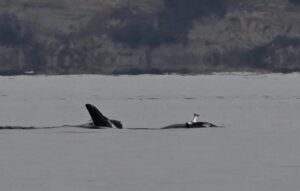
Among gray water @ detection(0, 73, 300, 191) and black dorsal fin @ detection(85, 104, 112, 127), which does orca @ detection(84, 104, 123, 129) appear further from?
gray water @ detection(0, 73, 300, 191)

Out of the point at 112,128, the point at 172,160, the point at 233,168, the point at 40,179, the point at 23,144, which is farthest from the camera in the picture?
the point at 112,128

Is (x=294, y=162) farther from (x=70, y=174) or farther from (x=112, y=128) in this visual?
(x=112, y=128)

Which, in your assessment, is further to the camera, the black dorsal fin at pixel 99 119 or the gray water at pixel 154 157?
the black dorsal fin at pixel 99 119

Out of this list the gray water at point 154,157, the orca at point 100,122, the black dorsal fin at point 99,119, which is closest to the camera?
the gray water at point 154,157

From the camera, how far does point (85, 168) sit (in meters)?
46.8

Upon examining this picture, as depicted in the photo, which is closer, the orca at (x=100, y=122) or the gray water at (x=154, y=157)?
the gray water at (x=154, y=157)

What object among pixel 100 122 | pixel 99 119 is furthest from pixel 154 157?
pixel 100 122

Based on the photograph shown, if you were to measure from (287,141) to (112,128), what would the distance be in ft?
36.2

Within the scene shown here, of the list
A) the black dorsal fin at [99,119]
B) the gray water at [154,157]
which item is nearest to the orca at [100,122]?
the black dorsal fin at [99,119]

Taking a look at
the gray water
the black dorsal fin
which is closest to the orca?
the black dorsal fin

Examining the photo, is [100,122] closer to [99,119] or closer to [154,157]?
[99,119]

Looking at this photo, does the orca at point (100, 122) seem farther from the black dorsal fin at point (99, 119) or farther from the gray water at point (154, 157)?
the gray water at point (154, 157)

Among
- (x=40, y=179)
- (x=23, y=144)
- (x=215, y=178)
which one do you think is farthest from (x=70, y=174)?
(x=23, y=144)

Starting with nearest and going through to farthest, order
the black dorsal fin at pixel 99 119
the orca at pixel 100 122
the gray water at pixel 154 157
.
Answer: the gray water at pixel 154 157 → the black dorsal fin at pixel 99 119 → the orca at pixel 100 122
